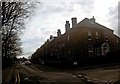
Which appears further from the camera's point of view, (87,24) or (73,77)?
(87,24)

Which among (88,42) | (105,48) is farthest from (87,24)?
(105,48)

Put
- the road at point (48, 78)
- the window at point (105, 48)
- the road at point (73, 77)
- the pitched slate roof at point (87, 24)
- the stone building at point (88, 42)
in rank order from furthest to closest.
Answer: the pitched slate roof at point (87, 24)
the window at point (105, 48)
the stone building at point (88, 42)
the road at point (48, 78)
the road at point (73, 77)

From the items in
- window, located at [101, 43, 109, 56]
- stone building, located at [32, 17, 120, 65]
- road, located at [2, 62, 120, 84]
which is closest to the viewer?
road, located at [2, 62, 120, 84]

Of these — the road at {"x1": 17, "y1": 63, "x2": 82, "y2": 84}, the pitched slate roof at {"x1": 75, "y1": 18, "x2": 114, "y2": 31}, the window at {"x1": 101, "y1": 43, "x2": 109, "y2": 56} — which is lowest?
the road at {"x1": 17, "y1": 63, "x2": 82, "y2": 84}

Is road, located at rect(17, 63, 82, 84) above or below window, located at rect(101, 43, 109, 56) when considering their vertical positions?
below

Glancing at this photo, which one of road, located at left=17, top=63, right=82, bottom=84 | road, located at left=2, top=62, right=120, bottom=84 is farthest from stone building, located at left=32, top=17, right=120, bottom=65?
road, located at left=17, top=63, right=82, bottom=84

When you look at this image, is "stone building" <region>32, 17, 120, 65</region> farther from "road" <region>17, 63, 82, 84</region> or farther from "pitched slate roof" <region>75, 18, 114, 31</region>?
"road" <region>17, 63, 82, 84</region>

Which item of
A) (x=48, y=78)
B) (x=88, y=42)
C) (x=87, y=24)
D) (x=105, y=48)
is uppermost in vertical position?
(x=87, y=24)

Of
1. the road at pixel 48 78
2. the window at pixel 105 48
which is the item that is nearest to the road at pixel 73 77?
the road at pixel 48 78

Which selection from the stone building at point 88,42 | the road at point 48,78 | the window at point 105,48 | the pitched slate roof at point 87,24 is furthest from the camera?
the pitched slate roof at point 87,24

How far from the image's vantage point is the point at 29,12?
31.5 metres

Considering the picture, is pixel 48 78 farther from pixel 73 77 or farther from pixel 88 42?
pixel 88 42

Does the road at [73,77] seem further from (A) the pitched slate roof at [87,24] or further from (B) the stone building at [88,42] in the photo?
(A) the pitched slate roof at [87,24]

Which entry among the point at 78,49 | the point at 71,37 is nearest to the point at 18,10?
the point at 78,49
